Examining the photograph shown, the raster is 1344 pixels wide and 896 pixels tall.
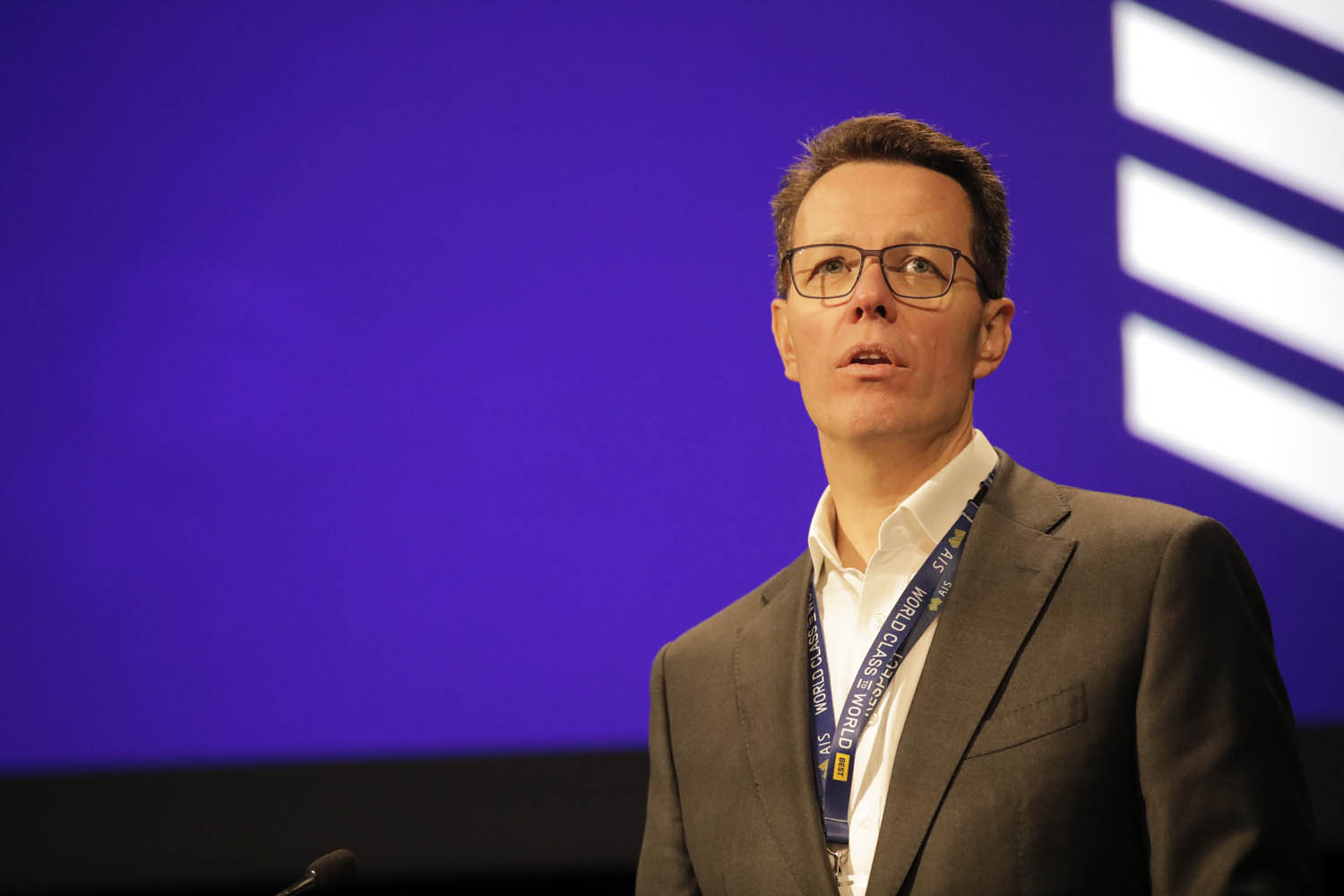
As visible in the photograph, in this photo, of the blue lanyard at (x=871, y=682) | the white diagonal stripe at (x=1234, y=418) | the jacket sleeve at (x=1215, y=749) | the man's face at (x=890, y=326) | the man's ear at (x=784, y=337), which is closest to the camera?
the jacket sleeve at (x=1215, y=749)

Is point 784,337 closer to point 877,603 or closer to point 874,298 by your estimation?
point 874,298

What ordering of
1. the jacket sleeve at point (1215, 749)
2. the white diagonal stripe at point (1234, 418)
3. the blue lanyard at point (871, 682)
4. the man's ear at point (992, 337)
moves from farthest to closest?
1. the white diagonal stripe at point (1234, 418)
2. the man's ear at point (992, 337)
3. the blue lanyard at point (871, 682)
4. the jacket sleeve at point (1215, 749)

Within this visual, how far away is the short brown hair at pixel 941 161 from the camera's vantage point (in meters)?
1.84

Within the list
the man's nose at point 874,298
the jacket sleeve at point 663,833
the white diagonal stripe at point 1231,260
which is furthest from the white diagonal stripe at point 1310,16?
the jacket sleeve at point 663,833

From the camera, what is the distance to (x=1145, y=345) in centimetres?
289

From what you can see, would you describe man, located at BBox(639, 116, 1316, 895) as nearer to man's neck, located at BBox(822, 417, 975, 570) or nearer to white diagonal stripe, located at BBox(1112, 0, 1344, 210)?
man's neck, located at BBox(822, 417, 975, 570)

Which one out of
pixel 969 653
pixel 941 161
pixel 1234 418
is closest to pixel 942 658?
pixel 969 653

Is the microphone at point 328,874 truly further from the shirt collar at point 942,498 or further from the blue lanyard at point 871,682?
the shirt collar at point 942,498

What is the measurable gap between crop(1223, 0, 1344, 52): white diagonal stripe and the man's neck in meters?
1.79

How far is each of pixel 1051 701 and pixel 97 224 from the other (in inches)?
107

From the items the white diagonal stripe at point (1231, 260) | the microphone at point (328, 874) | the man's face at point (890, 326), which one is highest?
the white diagonal stripe at point (1231, 260)

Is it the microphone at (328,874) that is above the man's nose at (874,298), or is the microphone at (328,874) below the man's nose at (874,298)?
below

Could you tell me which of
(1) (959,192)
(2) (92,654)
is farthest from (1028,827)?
(2) (92,654)

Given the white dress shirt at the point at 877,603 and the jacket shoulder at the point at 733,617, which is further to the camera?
the jacket shoulder at the point at 733,617
